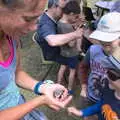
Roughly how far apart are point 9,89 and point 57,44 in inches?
55.5

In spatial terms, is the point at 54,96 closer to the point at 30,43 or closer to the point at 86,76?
the point at 86,76

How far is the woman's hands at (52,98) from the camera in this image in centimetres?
160

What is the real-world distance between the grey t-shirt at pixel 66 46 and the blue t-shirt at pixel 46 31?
0.15ft

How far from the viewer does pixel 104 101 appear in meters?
2.12

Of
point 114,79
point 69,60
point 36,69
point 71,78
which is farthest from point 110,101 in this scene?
point 36,69

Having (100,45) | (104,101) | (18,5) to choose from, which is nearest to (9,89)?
(18,5)

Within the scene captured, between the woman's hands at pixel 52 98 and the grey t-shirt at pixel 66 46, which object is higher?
the woman's hands at pixel 52 98

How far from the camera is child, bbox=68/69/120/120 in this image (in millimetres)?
1952

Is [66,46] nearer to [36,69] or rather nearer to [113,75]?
[36,69]

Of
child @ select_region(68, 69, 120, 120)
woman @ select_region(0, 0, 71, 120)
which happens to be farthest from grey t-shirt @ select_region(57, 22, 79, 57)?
woman @ select_region(0, 0, 71, 120)

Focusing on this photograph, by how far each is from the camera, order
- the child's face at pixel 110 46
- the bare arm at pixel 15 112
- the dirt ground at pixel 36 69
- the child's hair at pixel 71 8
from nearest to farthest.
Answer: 1. the bare arm at pixel 15 112
2. the child's face at pixel 110 46
3. the child's hair at pixel 71 8
4. the dirt ground at pixel 36 69

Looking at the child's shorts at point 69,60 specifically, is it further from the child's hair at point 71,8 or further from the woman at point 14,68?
the woman at point 14,68

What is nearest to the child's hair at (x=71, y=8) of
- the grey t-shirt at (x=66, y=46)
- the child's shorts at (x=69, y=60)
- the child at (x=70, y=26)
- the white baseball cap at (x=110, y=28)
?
the child at (x=70, y=26)

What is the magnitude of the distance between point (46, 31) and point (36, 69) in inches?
46.2
